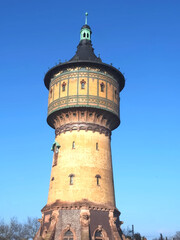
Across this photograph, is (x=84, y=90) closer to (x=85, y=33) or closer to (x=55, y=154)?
(x=55, y=154)

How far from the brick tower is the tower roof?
0.09 meters

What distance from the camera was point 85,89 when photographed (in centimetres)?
2823

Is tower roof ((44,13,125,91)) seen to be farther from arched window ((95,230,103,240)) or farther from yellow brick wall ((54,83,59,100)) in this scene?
arched window ((95,230,103,240))

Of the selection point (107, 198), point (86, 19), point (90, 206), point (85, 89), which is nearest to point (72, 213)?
point (90, 206)

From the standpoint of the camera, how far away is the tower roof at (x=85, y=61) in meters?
29.0

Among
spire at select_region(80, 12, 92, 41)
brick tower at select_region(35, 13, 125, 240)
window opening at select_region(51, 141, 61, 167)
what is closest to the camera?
brick tower at select_region(35, 13, 125, 240)

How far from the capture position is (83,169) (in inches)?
1035

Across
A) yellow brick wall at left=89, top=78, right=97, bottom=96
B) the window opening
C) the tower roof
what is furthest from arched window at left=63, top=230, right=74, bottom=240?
the tower roof

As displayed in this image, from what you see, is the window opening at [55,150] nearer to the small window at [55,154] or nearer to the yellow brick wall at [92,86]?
the small window at [55,154]

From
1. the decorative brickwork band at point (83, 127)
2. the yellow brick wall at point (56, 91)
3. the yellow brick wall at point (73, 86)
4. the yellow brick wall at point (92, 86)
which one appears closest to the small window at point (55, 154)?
the decorative brickwork band at point (83, 127)

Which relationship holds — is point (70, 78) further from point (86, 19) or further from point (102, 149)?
point (86, 19)

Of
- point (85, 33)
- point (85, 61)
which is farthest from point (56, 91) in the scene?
point (85, 33)

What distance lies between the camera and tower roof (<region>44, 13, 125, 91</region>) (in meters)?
29.0

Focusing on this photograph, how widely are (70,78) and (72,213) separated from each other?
12.1 metres
